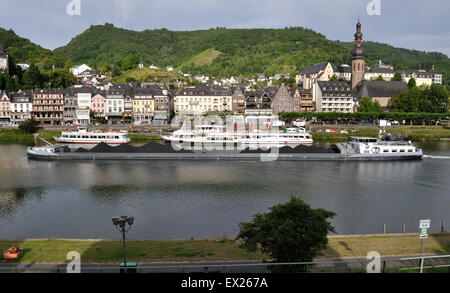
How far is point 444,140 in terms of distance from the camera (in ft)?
205

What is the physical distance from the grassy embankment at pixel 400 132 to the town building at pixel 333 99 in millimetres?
11703

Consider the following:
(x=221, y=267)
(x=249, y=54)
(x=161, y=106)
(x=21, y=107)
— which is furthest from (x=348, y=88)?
(x=249, y=54)

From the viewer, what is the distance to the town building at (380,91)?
86312 mm

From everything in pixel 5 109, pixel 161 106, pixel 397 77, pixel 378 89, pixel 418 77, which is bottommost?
pixel 5 109

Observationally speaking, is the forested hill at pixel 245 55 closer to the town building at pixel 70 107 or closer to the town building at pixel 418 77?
the town building at pixel 418 77

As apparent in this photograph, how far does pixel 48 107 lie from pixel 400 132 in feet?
222

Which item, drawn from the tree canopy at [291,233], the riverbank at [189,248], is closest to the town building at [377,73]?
the riverbank at [189,248]

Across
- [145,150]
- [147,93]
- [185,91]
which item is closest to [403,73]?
[185,91]

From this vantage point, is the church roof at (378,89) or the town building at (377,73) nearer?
the church roof at (378,89)

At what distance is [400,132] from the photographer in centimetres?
6694

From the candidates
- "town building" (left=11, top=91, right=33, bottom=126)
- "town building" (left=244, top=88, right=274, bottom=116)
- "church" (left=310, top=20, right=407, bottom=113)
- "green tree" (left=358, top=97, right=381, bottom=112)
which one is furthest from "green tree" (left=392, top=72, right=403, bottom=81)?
"town building" (left=11, top=91, right=33, bottom=126)

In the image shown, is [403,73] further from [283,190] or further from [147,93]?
[283,190]

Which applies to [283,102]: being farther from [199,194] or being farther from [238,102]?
[199,194]

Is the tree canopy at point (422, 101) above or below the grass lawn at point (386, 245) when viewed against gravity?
above
